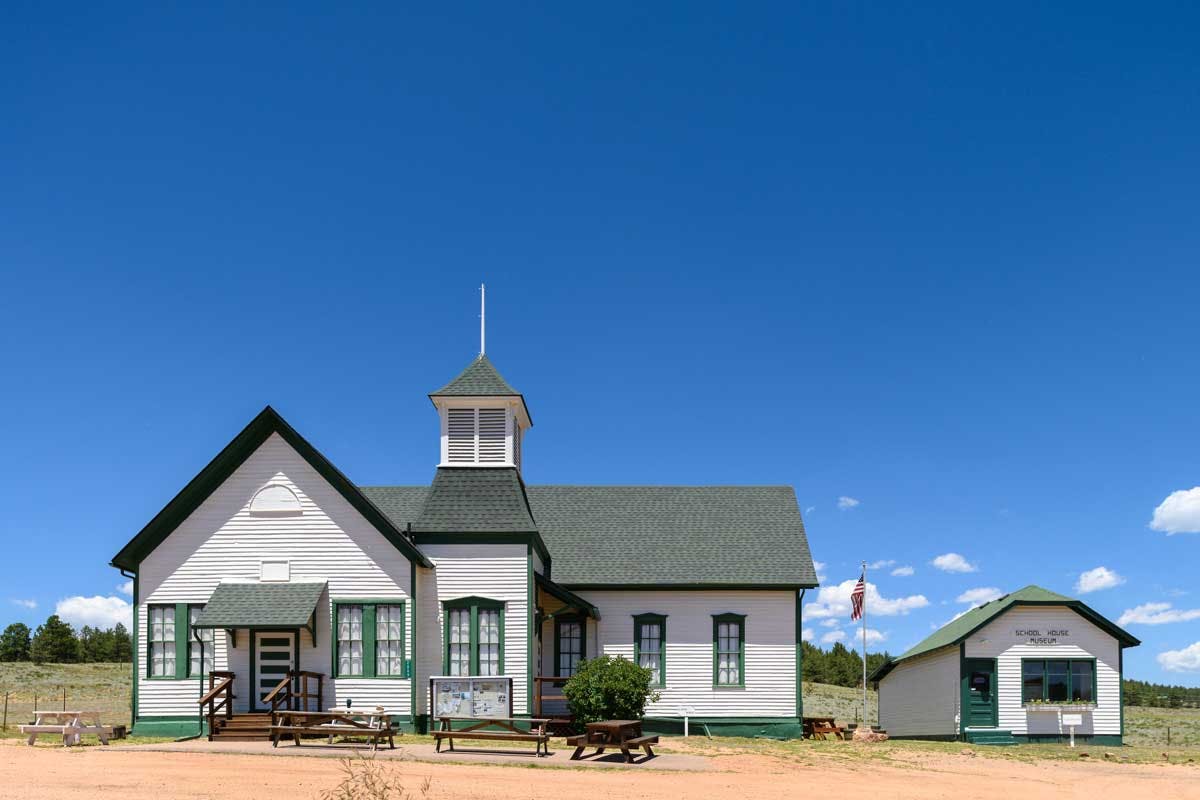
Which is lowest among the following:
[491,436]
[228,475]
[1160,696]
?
[1160,696]

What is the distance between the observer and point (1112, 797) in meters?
19.5

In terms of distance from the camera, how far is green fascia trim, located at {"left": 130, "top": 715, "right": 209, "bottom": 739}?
26.3 m

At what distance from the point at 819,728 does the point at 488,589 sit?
10.3m

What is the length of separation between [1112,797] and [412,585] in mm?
14989

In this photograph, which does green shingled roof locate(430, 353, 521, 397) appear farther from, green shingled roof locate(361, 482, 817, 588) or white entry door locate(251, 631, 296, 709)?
white entry door locate(251, 631, 296, 709)

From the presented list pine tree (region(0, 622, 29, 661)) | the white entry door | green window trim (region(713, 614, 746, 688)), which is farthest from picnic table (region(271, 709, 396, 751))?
pine tree (region(0, 622, 29, 661))

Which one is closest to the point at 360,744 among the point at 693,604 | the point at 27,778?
the point at 27,778

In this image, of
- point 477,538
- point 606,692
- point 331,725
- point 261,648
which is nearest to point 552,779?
point 606,692

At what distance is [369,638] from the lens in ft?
87.0

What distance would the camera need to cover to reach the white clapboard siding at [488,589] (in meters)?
27.1

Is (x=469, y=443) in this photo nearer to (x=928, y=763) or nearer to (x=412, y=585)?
(x=412, y=585)

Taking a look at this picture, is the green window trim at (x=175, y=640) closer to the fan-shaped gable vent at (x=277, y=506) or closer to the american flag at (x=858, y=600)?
the fan-shaped gable vent at (x=277, y=506)

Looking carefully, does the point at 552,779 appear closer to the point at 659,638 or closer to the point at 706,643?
the point at 659,638

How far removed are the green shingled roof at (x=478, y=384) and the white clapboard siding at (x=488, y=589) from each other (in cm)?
405
